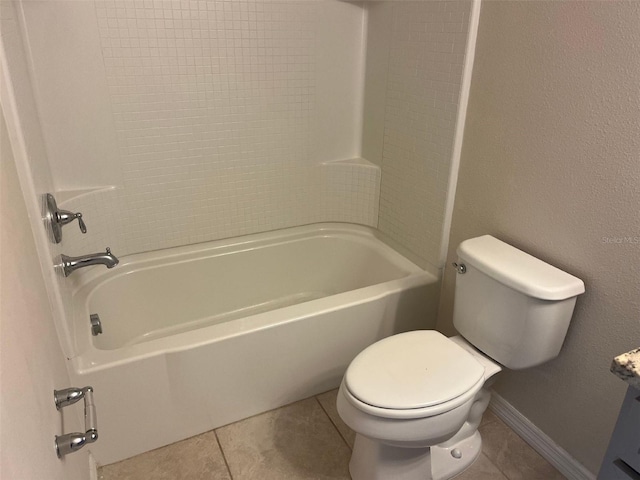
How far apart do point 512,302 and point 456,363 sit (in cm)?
25

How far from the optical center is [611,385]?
1413 mm

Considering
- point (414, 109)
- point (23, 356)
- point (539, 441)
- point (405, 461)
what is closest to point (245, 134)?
point (414, 109)

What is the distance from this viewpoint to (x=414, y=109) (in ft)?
Result: 6.43

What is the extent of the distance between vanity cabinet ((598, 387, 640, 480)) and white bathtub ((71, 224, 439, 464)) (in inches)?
41.6

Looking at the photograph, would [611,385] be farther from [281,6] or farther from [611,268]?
[281,6]

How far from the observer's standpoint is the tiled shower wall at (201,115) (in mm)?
1811

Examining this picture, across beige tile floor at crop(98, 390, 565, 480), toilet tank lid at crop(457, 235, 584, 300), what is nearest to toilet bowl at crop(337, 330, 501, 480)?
beige tile floor at crop(98, 390, 565, 480)

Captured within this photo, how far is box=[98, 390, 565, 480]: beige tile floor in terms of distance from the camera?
1.63m

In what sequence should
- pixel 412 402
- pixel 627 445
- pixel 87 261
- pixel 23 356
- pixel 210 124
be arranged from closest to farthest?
pixel 23 356 → pixel 627 445 → pixel 412 402 → pixel 87 261 → pixel 210 124

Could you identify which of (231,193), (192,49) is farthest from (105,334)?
(192,49)

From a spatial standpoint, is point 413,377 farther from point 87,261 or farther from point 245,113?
point 245,113

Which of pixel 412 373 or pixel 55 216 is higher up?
pixel 55 216

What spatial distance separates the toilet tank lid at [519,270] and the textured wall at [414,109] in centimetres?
35

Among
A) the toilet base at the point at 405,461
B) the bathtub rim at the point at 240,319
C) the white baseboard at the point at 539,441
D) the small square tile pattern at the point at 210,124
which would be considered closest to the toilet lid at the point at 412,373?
the toilet base at the point at 405,461
